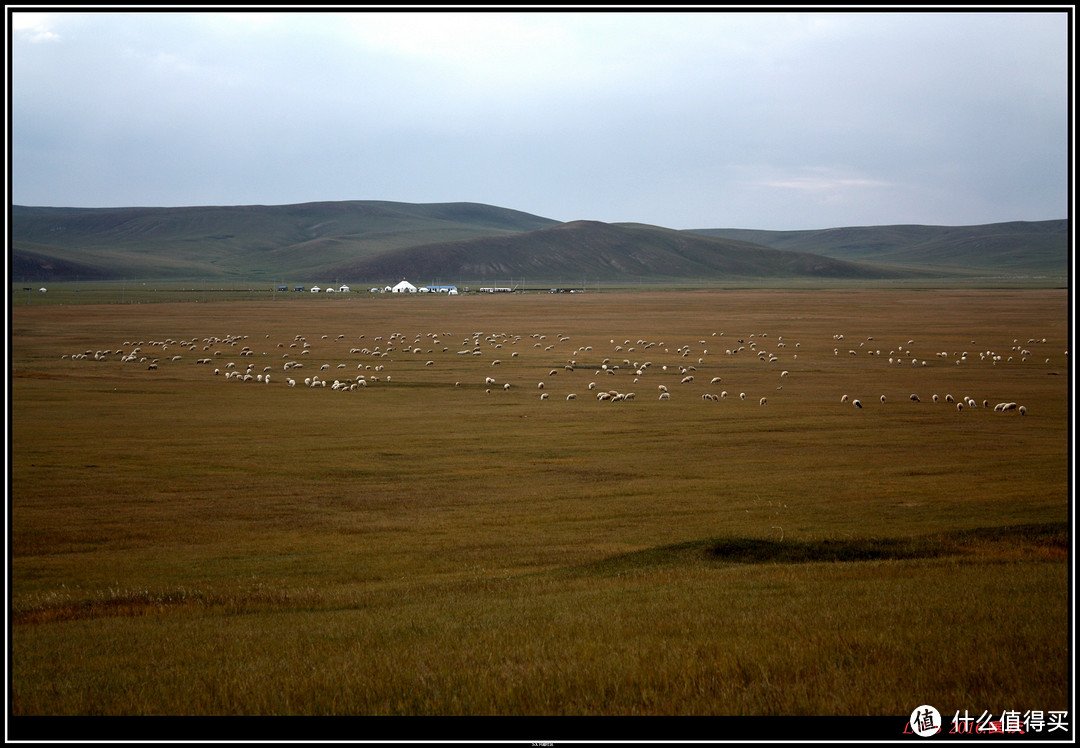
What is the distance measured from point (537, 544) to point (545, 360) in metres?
37.9

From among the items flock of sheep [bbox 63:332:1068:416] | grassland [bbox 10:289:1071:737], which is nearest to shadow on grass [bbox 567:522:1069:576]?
grassland [bbox 10:289:1071:737]

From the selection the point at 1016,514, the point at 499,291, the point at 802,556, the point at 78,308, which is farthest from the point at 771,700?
the point at 499,291

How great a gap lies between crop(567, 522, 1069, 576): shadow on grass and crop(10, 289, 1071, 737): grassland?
0.26ft

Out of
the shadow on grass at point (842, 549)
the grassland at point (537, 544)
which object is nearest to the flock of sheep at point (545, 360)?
the grassland at point (537, 544)

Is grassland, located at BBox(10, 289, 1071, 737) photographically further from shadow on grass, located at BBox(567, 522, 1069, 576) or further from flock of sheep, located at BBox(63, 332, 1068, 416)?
flock of sheep, located at BBox(63, 332, 1068, 416)

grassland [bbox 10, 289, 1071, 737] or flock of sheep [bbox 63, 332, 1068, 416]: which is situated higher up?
flock of sheep [bbox 63, 332, 1068, 416]

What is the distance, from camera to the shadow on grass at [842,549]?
13.5 metres

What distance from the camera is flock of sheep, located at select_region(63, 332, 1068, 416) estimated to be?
133 feet

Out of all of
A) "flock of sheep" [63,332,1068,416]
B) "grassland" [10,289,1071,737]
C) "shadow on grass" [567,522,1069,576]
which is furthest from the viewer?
"flock of sheep" [63,332,1068,416]

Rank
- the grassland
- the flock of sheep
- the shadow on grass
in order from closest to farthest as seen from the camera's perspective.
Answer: the grassland
the shadow on grass
the flock of sheep

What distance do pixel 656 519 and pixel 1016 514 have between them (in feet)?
21.3

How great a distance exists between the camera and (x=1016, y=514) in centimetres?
1669

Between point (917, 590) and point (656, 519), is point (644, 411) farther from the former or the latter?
point (917, 590)

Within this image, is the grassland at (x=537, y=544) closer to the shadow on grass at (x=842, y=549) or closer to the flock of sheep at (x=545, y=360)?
the shadow on grass at (x=842, y=549)
